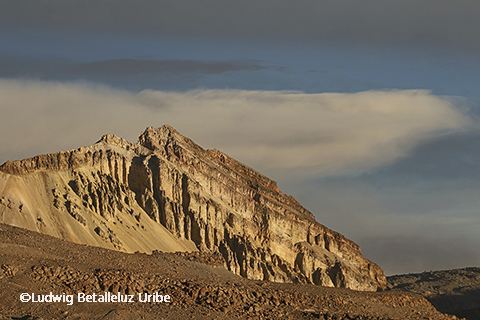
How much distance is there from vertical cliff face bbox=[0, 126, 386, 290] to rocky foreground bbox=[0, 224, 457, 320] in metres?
9.00

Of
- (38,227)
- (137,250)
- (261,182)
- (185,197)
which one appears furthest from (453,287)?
(38,227)

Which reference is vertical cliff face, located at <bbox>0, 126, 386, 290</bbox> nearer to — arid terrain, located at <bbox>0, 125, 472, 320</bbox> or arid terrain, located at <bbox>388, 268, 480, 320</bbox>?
arid terrain, located at <bbox>0, 125, 472, 320</bbox>

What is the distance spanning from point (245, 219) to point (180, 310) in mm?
38165

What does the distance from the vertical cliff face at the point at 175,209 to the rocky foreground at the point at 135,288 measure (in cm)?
900

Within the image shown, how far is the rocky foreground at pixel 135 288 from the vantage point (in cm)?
3516

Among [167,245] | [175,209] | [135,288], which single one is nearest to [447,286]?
[175,209]

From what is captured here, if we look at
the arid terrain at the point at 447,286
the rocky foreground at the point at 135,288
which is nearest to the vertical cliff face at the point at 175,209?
the rocky foreground at the point at 135,288

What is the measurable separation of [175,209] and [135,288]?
31342 mm

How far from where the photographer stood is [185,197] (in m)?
72.4

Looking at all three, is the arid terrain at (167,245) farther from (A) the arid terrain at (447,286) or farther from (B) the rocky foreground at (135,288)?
(A) the arid terrain at (447,286)

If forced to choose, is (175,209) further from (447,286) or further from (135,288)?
(447,286)

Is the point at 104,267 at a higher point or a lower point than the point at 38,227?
lower

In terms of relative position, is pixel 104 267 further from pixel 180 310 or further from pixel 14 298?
pixel 14 298

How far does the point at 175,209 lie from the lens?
70.8 metres
